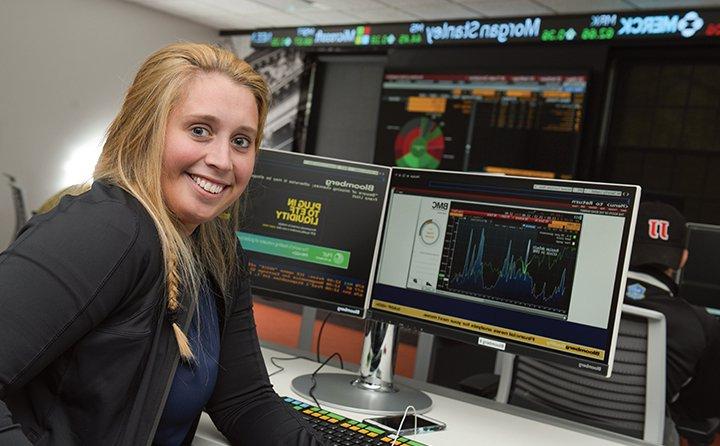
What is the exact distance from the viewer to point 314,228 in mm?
1703

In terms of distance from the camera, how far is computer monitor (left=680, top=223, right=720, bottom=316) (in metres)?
2.86

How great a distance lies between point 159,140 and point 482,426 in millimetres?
843

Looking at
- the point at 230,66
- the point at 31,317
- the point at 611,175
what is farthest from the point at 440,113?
the point at 31,317

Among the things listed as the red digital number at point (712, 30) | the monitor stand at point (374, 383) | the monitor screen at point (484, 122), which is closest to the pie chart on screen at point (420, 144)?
the monitor screen at point (484, 122)

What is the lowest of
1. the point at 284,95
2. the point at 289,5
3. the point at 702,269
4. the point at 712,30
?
the point at 702,269

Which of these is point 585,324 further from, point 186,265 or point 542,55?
point 542,55

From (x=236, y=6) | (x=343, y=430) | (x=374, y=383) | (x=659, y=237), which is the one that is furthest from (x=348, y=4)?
(x=343, y=430)

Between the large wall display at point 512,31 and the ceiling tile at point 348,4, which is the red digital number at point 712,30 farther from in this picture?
the ceiling tile at point 348,4

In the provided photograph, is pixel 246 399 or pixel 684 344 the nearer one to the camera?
pixel 246 399

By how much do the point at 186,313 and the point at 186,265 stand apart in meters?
0.08

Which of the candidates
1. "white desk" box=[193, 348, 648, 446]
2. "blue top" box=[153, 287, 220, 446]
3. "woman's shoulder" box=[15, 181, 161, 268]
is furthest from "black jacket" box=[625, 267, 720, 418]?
"woman's shoulder" box=[15, 181, 161, 268]

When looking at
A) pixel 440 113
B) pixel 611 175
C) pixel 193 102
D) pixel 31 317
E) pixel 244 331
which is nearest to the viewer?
pixel 31 317

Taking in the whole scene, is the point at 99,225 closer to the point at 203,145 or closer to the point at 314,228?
the point at 203,145

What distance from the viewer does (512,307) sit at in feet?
4.77
